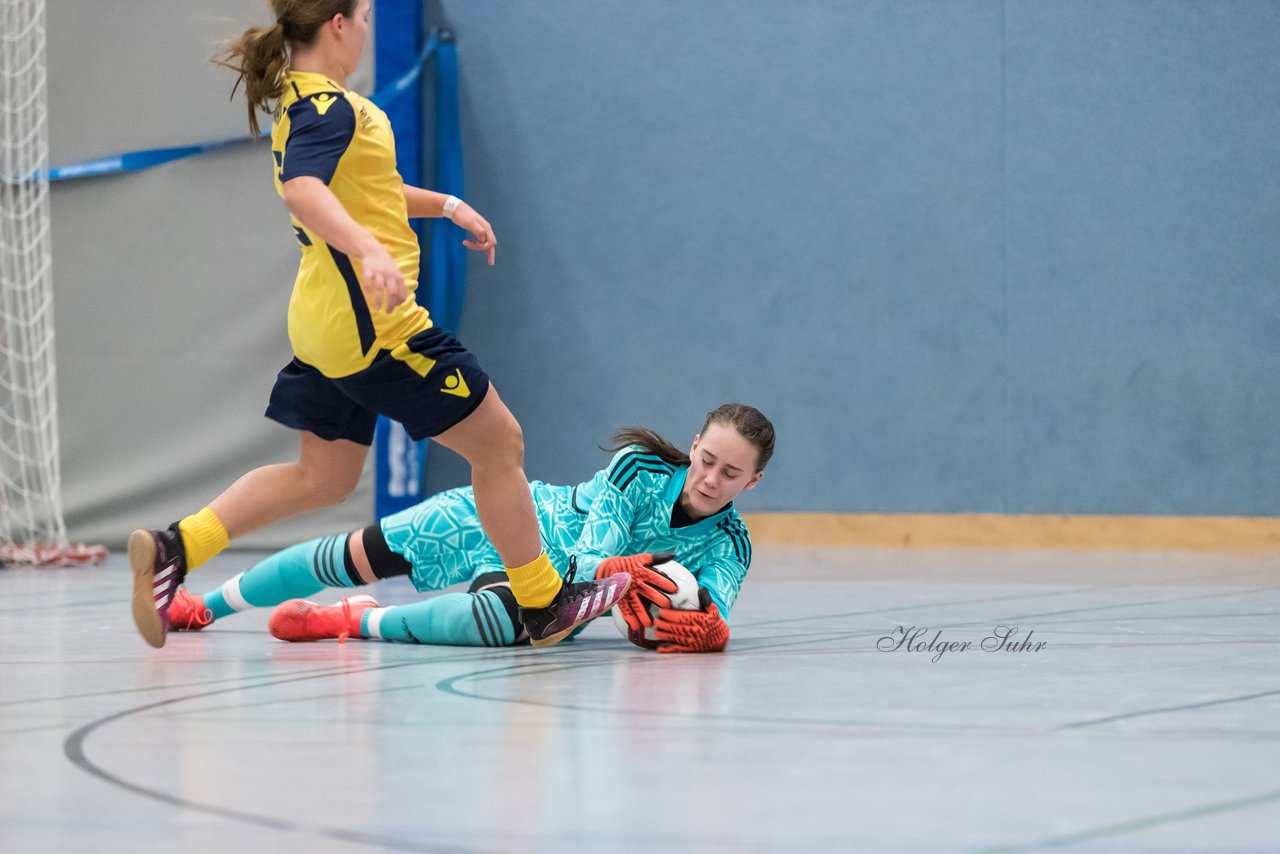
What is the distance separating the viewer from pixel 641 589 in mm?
2820

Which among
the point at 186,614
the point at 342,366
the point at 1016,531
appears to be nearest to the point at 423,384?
the point at 342,366

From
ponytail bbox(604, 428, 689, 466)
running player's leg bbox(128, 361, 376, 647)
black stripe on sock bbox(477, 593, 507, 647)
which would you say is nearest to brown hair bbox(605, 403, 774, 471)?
ponytail bbox(604, 428, 689, 466)

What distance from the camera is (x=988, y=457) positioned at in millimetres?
6125

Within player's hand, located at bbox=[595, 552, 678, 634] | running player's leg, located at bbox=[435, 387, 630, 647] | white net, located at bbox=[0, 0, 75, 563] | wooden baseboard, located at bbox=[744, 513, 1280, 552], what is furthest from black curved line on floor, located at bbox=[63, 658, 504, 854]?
wooden baseboard, located at bbox=[744, 513, 1280, 552]

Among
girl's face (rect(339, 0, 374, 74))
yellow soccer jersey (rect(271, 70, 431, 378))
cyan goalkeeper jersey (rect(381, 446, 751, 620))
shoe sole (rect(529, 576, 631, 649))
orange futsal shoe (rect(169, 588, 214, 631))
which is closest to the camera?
yellow soccer jersey (rect(271, 70, 431, 378))

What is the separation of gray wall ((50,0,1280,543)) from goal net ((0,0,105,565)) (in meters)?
0.18

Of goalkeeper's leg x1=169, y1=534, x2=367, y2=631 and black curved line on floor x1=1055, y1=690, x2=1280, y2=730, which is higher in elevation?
goalkeeper's leg x1=169, y1=534, x2=367, y2=631

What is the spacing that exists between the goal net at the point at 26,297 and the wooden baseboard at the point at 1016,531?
2749 millimetres

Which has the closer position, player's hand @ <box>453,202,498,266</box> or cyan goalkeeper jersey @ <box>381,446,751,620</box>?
player's hand @ <box>453,202,498,266</box>

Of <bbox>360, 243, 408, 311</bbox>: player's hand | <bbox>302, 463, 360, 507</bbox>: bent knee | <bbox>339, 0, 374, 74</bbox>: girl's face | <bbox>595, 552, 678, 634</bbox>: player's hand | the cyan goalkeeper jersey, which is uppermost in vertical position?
<bbox>339, 0, 374, 74</bbox>: girl's face

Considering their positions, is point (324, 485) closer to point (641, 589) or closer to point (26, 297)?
point (641, 589)

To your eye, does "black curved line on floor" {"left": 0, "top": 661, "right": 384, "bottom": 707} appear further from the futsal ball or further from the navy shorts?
the futsal ball

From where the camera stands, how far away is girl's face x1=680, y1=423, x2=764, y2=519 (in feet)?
9.45

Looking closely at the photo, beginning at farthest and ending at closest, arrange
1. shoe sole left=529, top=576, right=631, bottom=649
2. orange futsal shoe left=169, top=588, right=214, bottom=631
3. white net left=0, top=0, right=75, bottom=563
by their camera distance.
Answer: white net left=0, top=0, right=75, bottom=563, orange futsal shoe left=169, top=588, right=214, bottom=631, shoe sole left=529, top=576, right=631, bottom=649
